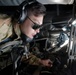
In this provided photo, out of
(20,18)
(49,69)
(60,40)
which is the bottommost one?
(49,69)

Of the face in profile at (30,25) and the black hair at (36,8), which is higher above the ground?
the black hair at (36,8)

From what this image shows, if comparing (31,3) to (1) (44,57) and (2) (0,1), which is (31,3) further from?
(2) (0,1)

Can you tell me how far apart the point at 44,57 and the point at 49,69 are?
200mm

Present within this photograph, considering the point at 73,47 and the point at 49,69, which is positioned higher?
the point at 73,47

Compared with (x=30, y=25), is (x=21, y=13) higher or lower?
higher

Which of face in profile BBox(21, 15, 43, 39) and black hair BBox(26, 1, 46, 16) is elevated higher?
black hair BBox(26, 1, 46, 16)

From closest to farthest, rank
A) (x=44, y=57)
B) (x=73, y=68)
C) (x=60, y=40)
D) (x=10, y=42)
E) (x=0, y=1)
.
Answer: (x=10, y=42) → (x=73, y=68) → (x=44, y=57) → (x=60, y=40) → (x=0, y=1)

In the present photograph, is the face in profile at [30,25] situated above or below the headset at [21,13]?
below

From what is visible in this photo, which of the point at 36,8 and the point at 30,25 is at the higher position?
the point at 36,8

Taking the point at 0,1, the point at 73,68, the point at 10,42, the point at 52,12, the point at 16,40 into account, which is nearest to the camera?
the point at 10,42

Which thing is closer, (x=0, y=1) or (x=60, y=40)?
(x=60, y=40)

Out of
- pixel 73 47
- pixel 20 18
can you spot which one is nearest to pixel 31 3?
A: pixel 20 18

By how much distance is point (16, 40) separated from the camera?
1.56 metres

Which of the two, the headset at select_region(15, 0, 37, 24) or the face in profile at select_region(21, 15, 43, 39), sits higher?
the headset at select_region(15, 0, 37, 24)
